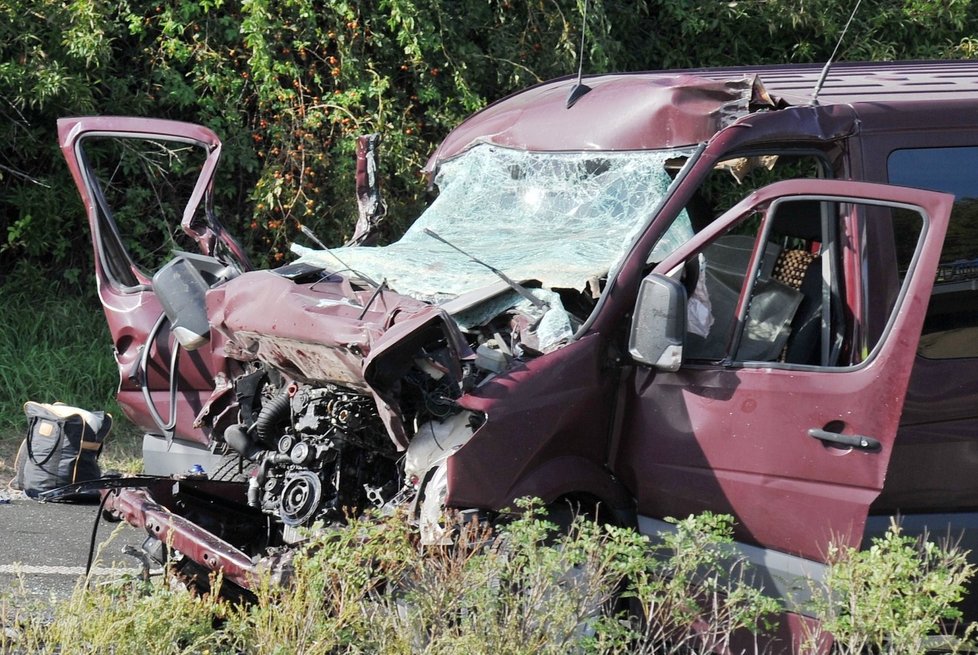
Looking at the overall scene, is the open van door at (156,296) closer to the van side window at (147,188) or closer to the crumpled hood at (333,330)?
→ the crumpled hood at (333,330)

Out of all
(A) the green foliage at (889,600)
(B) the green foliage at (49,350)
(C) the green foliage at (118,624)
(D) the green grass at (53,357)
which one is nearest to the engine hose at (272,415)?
(C) the green foliage at (118,624)

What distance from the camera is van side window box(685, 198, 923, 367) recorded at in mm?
4328

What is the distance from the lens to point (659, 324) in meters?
4.02

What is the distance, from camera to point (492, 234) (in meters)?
4.95

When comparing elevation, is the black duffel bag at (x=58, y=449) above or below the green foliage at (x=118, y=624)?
below

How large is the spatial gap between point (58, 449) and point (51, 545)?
546 mm

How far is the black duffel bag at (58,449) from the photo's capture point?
5918mm

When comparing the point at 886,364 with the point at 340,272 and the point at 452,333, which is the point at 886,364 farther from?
the point at 340,272

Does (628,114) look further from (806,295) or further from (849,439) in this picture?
(849,439)

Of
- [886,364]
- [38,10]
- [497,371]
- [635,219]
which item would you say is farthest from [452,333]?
[38,10]

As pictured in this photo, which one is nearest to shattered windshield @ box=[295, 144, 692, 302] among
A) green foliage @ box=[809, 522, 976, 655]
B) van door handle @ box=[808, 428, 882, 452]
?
van door handle @ box=[808, 428, 882, 452]

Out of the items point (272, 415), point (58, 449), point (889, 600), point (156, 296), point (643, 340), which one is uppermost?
point (643, 340)

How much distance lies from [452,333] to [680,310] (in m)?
0.76

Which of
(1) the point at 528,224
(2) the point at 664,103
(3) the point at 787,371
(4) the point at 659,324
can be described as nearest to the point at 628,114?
(2) the point at 664,103
